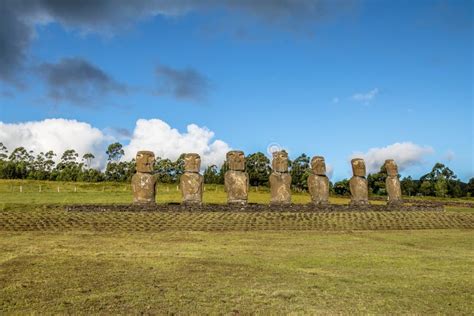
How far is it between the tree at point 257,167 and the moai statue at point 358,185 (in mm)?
45591

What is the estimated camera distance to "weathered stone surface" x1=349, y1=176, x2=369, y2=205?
3145cm

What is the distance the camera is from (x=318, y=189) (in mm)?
30516

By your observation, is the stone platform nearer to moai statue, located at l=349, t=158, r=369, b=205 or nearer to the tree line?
moai statue, located at l=349, t=158, r=369, b=205

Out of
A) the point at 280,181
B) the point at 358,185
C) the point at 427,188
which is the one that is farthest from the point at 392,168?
the point at 427,188

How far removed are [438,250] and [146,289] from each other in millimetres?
10483

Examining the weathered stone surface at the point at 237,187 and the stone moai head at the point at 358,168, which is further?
the stone moai head at the point at 358,168

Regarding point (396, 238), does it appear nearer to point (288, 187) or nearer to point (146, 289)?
point (288, 187)

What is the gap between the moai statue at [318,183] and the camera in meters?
30.5

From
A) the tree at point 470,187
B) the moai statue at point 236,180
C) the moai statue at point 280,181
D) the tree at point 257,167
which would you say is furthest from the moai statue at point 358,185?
the tree at point 470,187

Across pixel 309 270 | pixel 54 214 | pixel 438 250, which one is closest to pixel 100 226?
pixel 54 214

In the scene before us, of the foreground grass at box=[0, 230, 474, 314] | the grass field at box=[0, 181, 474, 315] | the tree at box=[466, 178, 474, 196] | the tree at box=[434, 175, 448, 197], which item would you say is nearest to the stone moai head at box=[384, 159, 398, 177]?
the grass field at box=[0, 181, 474, 315]

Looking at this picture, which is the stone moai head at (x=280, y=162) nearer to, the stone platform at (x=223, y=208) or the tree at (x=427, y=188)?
the stone platform at (x=223, y=208)

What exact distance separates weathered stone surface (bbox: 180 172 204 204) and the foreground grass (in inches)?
A: 373

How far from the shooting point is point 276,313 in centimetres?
791
